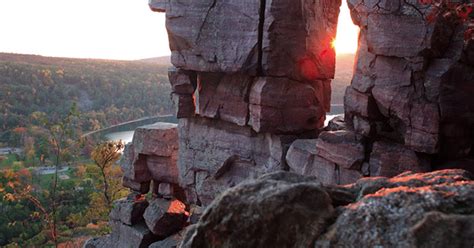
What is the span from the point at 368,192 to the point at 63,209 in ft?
87.2

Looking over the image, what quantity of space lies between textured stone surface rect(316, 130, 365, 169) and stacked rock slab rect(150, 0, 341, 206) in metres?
1.61

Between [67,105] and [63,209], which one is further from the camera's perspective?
[67,105]

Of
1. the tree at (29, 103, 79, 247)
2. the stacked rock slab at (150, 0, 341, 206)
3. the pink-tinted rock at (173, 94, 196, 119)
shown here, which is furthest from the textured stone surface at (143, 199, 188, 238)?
the tree at (29, 103, 79, 247)

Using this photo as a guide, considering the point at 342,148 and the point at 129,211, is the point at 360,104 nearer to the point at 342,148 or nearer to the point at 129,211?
the point at 342,148

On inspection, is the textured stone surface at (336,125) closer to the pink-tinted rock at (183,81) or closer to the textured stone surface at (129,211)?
the pink-tinted rock at (183,81)

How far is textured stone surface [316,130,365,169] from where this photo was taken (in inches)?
359

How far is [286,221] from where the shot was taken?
3852mm

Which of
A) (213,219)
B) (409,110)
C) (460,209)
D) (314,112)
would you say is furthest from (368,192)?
(314,112)

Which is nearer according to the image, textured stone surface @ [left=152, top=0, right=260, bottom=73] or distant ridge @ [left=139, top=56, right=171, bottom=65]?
textured stone surface @ [left=152, top=0, right=260, bottom=73]

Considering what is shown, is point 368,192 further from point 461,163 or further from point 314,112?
point 314,112

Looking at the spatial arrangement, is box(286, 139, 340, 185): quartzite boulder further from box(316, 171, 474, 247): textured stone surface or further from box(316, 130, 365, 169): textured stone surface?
box(316, 171, 474, 247): textured stone surface

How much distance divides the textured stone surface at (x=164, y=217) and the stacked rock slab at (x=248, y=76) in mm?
1579

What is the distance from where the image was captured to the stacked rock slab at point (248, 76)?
1078cm

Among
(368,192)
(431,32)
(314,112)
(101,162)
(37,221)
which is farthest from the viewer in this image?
(37,221)
